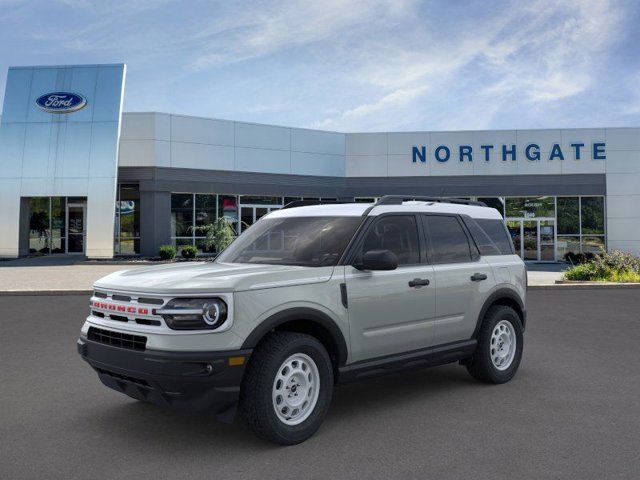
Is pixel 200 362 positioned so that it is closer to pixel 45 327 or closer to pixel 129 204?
pixel 45 327

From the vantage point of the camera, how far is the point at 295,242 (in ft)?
18.3

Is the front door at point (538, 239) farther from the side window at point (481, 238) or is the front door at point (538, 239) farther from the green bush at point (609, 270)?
the side window at point (481, 238)

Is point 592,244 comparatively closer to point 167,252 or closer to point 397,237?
point 167,252

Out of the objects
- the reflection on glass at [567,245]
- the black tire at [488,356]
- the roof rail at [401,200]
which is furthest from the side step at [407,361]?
the reflection on glass at [567,245]

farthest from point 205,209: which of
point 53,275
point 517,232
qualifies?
point 517,232

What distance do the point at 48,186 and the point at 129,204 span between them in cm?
414

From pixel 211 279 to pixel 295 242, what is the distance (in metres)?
1.27

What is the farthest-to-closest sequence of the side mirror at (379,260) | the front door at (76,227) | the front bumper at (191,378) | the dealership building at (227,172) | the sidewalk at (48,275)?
the front door at (76,227), the dealership building at (227,172), the sidewalk at (48,275), the side mirror at (379,260), the front bumper at (191,378)

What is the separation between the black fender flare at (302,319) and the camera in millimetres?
4426

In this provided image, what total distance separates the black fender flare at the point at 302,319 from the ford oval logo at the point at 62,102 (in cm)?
2825

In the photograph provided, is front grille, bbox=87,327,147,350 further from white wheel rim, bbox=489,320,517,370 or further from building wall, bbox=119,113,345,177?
building wall, bbox=119,113,345,177

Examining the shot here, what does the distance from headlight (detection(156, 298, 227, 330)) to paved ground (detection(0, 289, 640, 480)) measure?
96 cm

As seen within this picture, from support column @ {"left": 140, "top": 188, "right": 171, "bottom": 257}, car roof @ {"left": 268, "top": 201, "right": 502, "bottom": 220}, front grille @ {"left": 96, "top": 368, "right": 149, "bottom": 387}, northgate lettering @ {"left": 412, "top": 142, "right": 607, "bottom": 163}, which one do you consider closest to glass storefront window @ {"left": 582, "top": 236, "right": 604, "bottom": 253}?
northgate lettering @ {"left": 412, "top": 142, "right": 607, "bottom": 163}

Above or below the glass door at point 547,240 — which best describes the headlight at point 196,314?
below
